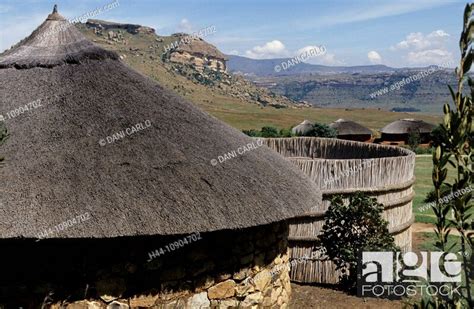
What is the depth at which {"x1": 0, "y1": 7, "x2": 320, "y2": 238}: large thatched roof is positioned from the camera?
587 cm

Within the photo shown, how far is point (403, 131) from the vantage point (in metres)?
43.3

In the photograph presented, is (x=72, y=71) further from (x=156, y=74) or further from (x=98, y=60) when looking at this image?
(x=156, y=74)

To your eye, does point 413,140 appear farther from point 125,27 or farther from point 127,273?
point 125,27

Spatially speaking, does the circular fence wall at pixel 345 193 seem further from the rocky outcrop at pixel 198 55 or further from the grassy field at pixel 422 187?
the rocky outcrop at pixel 198 55

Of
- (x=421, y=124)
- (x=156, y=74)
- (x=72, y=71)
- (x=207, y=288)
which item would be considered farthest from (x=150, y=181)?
(x=156, y=74)

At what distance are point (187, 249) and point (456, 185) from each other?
13.7ft

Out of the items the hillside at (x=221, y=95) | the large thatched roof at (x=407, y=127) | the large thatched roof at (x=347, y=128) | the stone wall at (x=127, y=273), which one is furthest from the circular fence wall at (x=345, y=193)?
the hillside at (x=221, y=95)

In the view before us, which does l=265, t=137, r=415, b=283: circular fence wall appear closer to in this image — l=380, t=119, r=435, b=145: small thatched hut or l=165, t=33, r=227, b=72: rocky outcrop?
l=380, t=119, r=435, b=145: small thatched hut

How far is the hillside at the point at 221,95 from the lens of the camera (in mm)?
77938

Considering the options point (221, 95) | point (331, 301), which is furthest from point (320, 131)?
point (221, 95)

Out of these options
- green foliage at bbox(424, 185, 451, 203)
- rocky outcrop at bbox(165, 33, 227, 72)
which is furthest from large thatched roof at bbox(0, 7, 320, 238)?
rocky outcrop at bbox(165, 33, 227, 72)

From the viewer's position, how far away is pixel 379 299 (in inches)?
359

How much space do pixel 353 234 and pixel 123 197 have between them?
17.5ft

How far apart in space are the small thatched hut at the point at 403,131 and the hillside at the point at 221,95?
2417 cm
